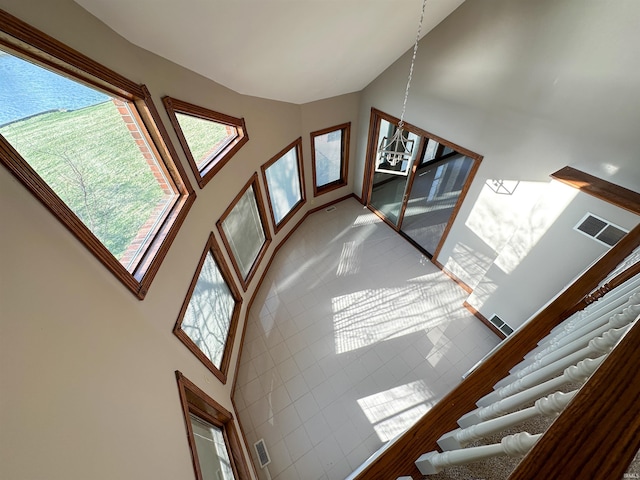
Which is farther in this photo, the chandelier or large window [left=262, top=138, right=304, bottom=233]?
large window [left=262, top=138, right=304, bottom=233]

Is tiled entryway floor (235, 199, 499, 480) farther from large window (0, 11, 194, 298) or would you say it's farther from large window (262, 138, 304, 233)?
large window (0, 11, 194, 298)

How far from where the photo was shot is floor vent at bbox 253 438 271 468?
2.80 metres

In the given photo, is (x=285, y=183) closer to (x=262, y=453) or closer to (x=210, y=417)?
(x=210, y=417)

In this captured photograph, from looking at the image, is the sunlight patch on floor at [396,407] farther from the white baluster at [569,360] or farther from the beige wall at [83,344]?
the white baluster at [569,360]

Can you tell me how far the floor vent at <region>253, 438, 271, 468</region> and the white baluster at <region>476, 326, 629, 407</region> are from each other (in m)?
2.63

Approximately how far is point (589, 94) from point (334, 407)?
3.79m

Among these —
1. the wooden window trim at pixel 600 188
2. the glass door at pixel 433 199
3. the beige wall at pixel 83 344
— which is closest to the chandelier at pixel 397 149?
the glass door at pixel 433 199

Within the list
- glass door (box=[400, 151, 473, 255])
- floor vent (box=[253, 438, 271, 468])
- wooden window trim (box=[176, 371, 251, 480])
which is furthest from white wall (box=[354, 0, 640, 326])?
wooden window trim (box=[176, 371, 251, 480])

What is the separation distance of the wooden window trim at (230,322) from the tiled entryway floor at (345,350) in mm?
422

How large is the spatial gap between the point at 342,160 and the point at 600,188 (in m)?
3.67

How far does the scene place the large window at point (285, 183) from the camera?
4043 mm

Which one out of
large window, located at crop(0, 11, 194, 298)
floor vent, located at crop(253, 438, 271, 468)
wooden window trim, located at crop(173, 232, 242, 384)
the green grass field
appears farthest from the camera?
floor vent, located at crop(253, 438, 271, 468)

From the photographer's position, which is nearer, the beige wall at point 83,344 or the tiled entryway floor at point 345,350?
the beige wall at point 83,344

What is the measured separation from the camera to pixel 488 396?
1085mm
